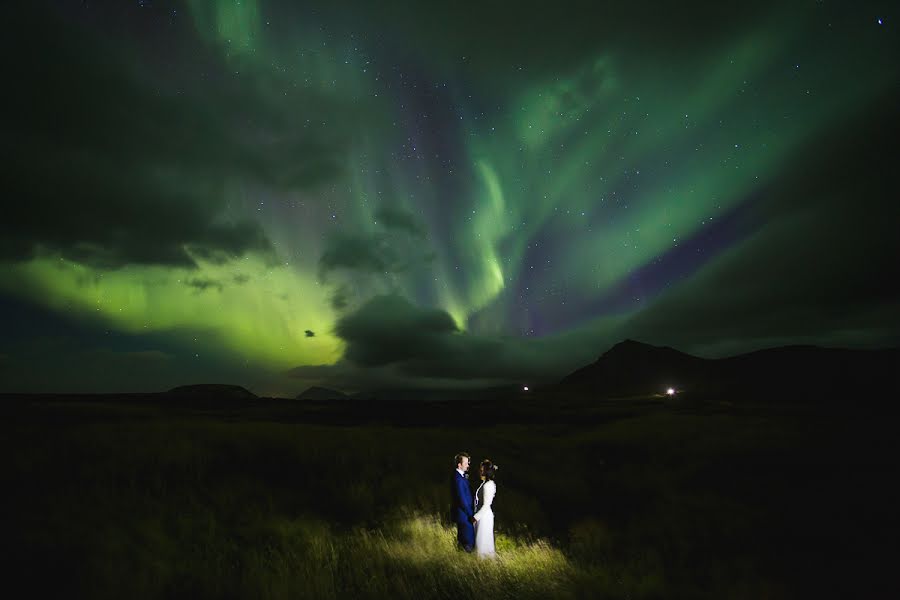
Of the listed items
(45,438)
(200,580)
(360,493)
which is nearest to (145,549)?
(200,580)

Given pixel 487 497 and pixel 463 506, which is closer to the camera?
pixel 487 497

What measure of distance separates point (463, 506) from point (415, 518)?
410 cm

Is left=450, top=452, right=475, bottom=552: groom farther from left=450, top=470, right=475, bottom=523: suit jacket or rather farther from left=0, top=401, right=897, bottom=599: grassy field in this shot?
left=0, top=401, right=897, bottom=599: grassy field

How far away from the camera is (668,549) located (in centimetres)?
1140

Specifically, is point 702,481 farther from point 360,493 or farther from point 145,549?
point 145,549

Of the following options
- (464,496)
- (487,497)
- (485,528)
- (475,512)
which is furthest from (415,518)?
(487,497)

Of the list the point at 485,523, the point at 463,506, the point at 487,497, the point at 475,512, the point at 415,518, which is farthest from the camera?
the point at 415,518

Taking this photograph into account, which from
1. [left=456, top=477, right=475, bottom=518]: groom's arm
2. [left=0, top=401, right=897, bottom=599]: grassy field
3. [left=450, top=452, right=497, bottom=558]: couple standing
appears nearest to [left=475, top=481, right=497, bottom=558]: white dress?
[left=450, top=452, right=497, bottom=558]: couple standing

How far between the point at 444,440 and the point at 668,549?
18.6 m

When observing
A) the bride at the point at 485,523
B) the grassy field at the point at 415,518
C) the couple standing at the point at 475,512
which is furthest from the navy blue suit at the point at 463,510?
the grassy field at the point at 415,518

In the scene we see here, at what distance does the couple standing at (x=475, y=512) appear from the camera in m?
9.03

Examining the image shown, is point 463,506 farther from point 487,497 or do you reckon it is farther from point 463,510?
point 487,497

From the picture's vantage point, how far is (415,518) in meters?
12.8

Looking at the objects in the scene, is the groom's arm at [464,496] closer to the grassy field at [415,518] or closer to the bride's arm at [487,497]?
the bride's arm at [487,497]
